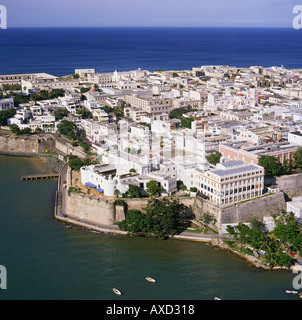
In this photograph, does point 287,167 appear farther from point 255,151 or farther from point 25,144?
point 25,144

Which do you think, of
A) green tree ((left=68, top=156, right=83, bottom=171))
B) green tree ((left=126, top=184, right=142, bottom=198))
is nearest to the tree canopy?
green tree ((left=126, top=184, right=142, bottom=198))

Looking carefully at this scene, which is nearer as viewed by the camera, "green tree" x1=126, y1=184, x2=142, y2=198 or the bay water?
the bay water

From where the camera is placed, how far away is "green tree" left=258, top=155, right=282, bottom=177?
16.2 meters

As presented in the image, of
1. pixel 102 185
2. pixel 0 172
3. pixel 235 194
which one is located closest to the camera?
pixel 235 194

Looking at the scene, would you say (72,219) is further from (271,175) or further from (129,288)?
(271,175)

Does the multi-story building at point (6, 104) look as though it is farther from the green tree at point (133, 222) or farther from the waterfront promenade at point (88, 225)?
the green tree at point (133, 222)

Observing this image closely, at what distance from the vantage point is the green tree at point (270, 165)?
16.2m

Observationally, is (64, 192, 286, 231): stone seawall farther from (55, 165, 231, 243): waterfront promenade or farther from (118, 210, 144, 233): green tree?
(118, 210, 144, 233): green tree

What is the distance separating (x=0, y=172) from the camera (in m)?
20.1

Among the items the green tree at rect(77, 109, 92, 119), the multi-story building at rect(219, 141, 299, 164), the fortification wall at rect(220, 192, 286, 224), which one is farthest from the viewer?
the green tree at rect(77, 109, 92, 119)

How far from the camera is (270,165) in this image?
16.2m

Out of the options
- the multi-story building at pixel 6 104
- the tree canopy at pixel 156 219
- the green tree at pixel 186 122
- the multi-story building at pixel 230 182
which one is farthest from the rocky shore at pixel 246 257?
the multi-story building at pixel 6 104

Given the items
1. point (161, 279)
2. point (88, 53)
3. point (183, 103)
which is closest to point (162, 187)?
point (161, 279)

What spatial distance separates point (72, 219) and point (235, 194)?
5.36 meters
